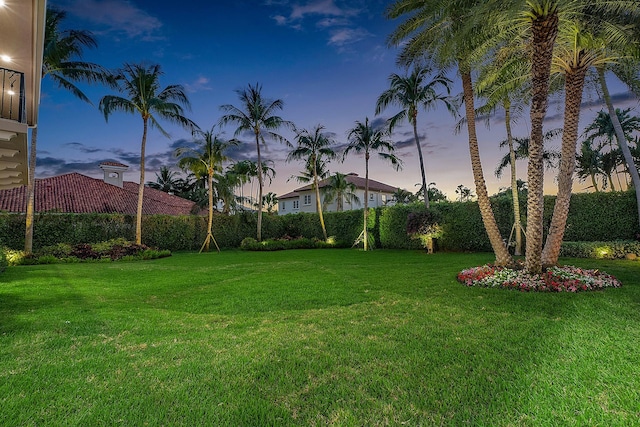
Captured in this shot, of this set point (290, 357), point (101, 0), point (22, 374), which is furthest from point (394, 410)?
point (101, 0)

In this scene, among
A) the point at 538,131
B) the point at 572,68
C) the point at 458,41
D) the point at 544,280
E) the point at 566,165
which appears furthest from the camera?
the point at 458,41

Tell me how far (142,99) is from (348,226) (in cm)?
1682

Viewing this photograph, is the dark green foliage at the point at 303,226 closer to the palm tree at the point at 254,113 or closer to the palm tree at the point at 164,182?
the palm tree at the point at 254,113

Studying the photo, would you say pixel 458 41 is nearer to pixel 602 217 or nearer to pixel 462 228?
pixel 462 228

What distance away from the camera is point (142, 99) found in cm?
1842

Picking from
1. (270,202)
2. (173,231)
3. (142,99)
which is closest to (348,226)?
(173,231)

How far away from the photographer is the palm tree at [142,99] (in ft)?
58.6

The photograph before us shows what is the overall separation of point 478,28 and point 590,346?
9.23m

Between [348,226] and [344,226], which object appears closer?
[348,226]

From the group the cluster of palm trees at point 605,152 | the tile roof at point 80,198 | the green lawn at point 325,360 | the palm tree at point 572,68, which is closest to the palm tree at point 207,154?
the tile roof at point 80,198

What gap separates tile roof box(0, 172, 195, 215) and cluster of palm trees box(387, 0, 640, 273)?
977 inches

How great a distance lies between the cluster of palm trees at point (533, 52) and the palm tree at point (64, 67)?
54.9ft

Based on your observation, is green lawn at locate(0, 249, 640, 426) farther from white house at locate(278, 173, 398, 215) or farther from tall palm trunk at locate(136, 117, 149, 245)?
white house at locate(278, 173, 398, 215)

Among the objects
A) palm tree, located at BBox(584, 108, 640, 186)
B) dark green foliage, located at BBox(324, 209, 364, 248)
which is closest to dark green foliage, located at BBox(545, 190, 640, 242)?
dark green foliage, located at BBox(324, 209, 364, 248)
